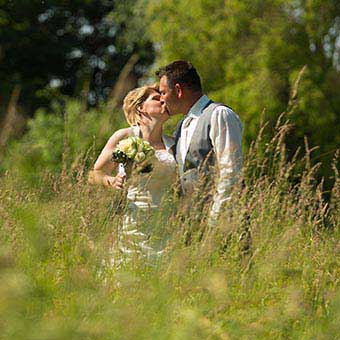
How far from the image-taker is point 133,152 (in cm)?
597

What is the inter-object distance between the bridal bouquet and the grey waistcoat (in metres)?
0.23

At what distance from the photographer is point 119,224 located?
5.55 m

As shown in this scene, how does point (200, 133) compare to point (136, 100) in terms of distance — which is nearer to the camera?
point (200, 133)

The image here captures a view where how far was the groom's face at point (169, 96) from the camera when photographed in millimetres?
6184

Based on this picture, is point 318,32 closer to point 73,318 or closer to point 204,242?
point 204,242

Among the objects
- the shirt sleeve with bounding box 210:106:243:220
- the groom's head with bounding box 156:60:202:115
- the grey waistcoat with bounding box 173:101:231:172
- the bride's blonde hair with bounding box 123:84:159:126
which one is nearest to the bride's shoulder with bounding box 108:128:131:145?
the bride's blonde hair with bounding box 123:84:159:126

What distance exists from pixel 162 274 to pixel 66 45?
26.9 m

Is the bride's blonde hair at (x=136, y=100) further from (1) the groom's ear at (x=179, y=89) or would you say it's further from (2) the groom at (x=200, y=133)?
(1) the groom's ear at (x=179, y=89)

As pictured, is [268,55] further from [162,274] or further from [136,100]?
[162,274]

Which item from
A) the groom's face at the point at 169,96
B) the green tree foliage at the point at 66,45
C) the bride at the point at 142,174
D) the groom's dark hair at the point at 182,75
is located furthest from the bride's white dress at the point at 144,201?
the green tree foliage at the point at 66,45

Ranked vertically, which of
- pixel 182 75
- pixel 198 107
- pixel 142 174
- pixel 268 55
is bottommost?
pixel 142 174

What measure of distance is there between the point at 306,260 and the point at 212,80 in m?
13.1

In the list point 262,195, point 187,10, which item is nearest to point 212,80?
point 187,10

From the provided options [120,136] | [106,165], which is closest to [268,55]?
[120,136]
